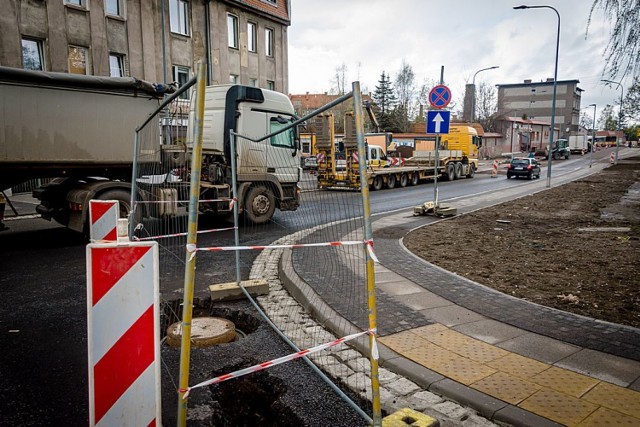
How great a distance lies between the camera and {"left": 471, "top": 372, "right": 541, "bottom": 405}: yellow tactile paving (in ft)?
10.4

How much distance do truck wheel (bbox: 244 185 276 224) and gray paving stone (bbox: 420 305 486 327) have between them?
6.97m

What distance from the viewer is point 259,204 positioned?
11555 mm

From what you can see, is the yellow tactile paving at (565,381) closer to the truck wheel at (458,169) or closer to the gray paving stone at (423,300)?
the gray paving stone at (423,300)

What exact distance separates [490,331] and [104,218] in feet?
13.1

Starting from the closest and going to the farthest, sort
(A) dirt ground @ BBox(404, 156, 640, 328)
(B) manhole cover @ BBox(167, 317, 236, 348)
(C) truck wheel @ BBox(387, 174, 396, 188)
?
(B) manhole cover @ BBox(167, 317, 236, 348), (A) dirt ground @ BBox(404, 156, 640, 328), (C) truck wheel @ BBox(387, 174, 396, 188)

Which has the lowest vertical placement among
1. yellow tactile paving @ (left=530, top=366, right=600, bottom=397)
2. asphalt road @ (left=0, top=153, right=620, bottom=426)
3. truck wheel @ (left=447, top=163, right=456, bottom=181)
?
asphalt road @ (left=0, top=153, right=620, bottom=426)

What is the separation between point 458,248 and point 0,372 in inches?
275

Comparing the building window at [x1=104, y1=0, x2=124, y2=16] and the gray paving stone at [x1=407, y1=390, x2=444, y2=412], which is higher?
the building window at [x1=104, y1=0, x2=124, y2=16]

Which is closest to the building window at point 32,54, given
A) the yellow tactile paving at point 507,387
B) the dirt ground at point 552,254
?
the dirt ground at point 552,254

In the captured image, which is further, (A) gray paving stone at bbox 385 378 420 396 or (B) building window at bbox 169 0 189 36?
(B) building window at bbox 169 0 189 36

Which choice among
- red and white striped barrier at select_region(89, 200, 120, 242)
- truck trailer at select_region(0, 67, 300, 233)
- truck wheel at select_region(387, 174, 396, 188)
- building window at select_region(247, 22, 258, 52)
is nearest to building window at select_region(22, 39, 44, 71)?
truck trailer at select_region(0, 67, 300, 233)

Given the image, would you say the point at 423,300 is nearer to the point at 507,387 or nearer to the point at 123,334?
the point at 507,387

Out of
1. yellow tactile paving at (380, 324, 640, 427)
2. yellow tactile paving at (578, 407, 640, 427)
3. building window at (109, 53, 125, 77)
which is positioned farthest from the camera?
building window at (109, 53, 125, 77)

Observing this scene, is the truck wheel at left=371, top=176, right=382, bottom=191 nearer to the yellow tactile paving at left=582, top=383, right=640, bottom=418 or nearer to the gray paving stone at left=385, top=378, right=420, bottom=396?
the gray paving stone at left=385, top=378, right=420, bottom=396
